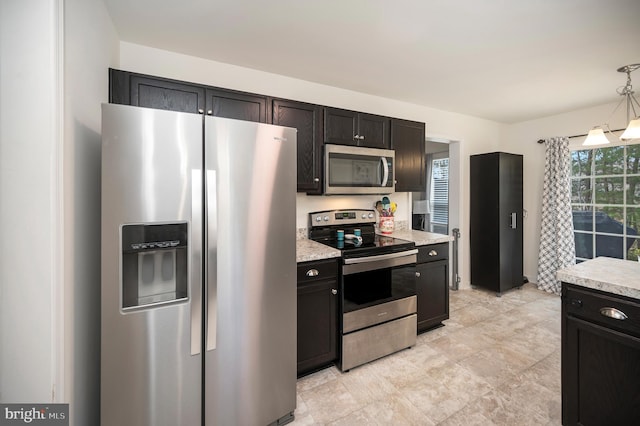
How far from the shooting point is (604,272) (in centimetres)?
149

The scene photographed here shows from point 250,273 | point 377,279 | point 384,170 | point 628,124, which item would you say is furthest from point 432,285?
point 628,124

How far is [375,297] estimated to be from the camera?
2.25 meters

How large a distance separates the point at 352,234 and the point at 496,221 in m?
2.30

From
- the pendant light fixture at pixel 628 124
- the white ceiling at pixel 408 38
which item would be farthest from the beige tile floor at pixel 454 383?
the white ceiling at pixel 408 38

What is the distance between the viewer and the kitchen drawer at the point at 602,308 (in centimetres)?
125

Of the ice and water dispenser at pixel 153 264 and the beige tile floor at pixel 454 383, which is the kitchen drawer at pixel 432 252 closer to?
the beige tile floor at pixel 454 383

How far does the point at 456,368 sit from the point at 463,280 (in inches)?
84.9

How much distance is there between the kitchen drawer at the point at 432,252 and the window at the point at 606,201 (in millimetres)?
2349

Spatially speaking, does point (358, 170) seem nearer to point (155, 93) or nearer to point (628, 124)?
point (155, 93)

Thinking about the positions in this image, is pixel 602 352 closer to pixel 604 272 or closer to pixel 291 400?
pixel 604 272

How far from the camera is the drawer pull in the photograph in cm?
127

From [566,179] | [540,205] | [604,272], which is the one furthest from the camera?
[540,205]

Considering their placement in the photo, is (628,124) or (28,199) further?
(628,124)

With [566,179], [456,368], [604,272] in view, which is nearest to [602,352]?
[604,272]
